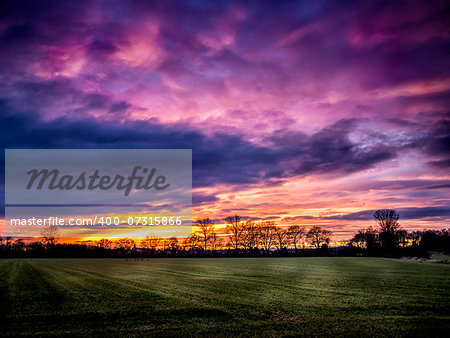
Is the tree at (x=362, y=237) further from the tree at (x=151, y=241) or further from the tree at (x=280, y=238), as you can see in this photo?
the tree at (x=151, y=241)

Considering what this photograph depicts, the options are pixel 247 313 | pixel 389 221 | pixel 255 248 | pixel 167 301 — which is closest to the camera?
pixel 247 313

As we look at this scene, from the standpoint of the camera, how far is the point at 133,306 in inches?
551

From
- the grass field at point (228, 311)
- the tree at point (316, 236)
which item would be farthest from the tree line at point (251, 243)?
the grass field at point (228, 311)

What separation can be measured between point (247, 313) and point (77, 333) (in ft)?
20.6

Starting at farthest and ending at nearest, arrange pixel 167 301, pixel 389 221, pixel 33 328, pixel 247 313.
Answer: pixel 389 221
pixel 167 301
pixel 247 313
pixel 33 328

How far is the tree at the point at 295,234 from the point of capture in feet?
426

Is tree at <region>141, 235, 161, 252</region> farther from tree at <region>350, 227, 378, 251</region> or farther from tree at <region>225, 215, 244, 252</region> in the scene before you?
tree at <region>350, 227, 378, 251</region>

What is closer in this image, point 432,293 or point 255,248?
point 432,293

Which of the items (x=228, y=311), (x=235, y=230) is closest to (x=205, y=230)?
(x=235, y=230)

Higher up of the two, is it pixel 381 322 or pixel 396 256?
pixel 381 322

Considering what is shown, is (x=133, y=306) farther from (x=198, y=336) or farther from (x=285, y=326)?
(x=285, y=326)

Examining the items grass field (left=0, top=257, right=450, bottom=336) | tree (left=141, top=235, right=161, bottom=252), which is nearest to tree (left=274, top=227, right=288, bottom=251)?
tree (left=141, top=235, right=161, bottom=252)

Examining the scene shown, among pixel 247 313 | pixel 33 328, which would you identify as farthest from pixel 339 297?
pixel 33 328

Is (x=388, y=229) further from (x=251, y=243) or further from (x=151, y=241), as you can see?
(x=151, y=241)
